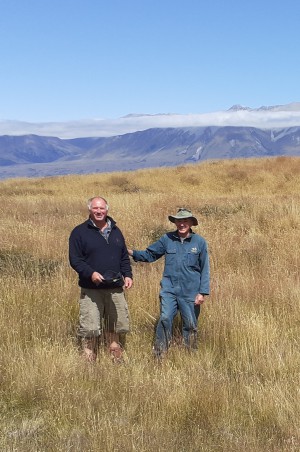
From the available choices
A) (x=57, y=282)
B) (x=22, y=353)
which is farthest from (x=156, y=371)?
(x=57, y=282)

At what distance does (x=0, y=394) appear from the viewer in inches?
171

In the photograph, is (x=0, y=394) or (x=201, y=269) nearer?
(x=0, y=394)

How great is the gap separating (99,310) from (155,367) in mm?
993

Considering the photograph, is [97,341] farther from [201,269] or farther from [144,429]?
[144,429]

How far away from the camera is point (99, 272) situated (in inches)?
214

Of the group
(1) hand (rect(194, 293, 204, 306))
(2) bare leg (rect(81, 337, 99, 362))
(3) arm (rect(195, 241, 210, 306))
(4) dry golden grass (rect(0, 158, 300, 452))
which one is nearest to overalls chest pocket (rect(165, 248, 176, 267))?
(3) arm (rect(195, 241, 210, 306))

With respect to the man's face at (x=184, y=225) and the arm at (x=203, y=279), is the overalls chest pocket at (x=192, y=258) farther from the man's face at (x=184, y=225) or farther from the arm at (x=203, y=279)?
the man's face at (x=184, y=225)

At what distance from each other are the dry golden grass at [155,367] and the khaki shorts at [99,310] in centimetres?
27

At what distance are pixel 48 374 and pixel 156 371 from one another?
944mm

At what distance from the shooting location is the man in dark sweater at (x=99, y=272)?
5.41 m

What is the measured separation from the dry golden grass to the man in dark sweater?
25cm

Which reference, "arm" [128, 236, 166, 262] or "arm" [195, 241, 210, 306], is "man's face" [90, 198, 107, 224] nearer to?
"arm" [128, 236, 166, 262]

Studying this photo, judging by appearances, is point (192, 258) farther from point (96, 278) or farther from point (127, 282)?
point (96, 278)

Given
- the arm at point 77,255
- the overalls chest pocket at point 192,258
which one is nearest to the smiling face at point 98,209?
the arm at point 77,255
